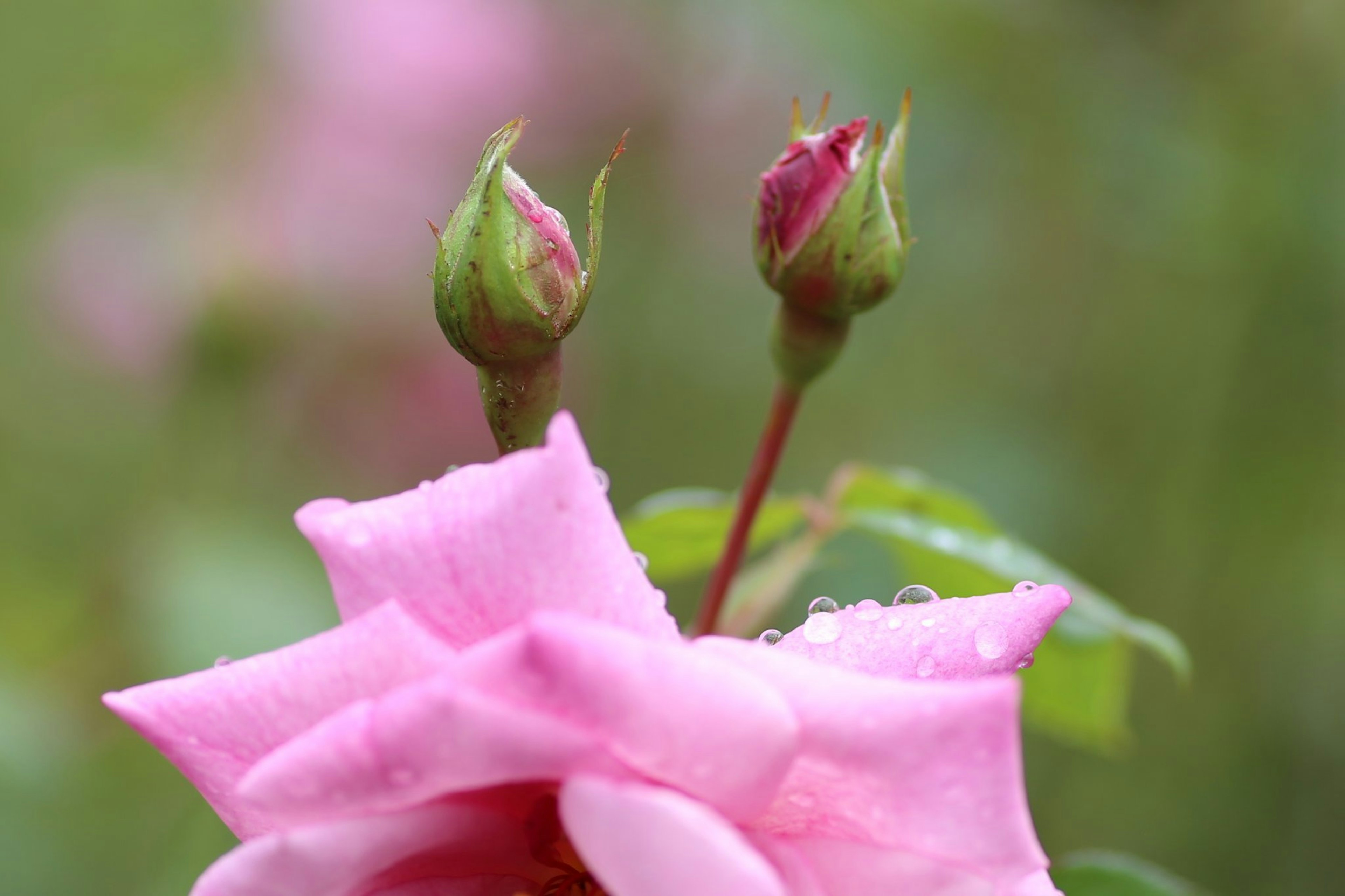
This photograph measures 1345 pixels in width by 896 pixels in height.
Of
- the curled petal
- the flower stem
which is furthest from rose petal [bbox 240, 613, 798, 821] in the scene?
the flower stem

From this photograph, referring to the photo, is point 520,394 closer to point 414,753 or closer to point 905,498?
point 414,753

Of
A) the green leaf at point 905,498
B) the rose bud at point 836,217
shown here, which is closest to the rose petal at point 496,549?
the rose bud at point 836,217

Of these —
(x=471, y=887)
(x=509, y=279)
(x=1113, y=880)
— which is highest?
(x=509, y=279)

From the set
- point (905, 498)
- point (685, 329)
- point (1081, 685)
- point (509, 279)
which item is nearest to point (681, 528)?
point (905, 498)

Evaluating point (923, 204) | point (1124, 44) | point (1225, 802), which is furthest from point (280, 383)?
point (1225, 802)

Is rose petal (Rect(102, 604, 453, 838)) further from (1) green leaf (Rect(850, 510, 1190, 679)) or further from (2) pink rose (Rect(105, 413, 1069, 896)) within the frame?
(1) green leaf (Rect(850, 510, 1190, 679))

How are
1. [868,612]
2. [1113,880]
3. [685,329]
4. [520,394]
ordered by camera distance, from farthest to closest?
1. [685,329]
2. [1113,880]
3. [520,394]
4. [868,612]

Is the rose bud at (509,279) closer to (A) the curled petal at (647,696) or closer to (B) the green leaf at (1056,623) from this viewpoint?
(A) the curled petal at (647,696)
